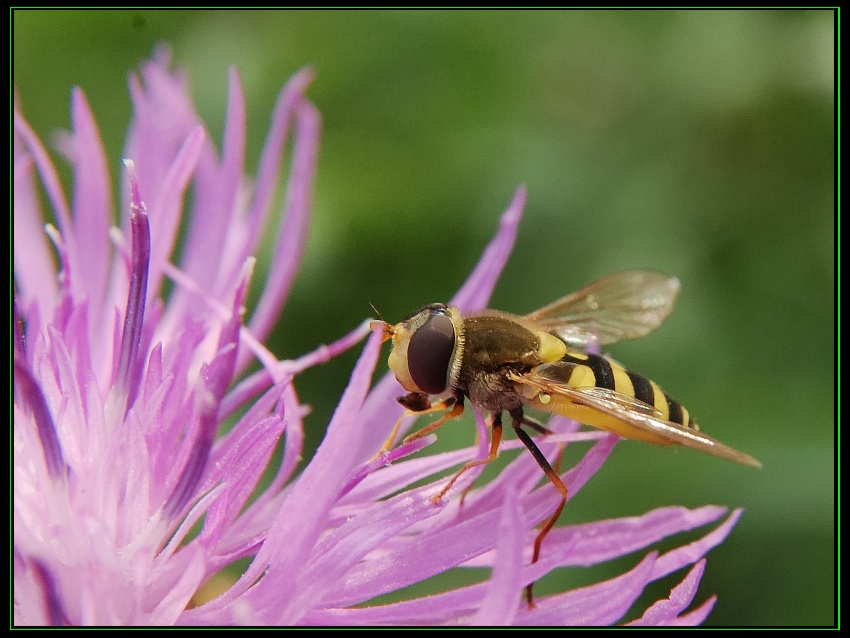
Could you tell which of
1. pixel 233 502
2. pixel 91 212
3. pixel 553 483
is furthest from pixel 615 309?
pixel 91 212

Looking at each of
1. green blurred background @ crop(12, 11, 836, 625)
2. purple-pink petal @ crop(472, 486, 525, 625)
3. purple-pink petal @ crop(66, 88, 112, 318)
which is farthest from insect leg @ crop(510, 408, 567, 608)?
purple-pink petal @ crop(66, 88, 112, 318)

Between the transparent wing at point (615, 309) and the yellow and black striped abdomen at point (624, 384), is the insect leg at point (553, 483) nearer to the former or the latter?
the yellow and black striped abdomen at point (624, 384)

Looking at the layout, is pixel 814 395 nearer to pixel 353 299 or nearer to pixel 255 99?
pixel 353 299

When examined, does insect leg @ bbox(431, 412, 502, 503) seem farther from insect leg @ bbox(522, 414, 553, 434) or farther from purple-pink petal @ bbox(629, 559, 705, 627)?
purple-pink petal @ bbox(629, 559, 705, 627)

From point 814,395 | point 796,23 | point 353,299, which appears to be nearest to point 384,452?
point 353,299

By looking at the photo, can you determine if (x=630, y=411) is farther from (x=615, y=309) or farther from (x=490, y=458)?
(x=615, y=309)

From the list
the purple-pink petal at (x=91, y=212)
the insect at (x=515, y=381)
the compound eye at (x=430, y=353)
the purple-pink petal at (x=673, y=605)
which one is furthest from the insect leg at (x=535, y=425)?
the purple-pink petal at (x=91, y=212)
